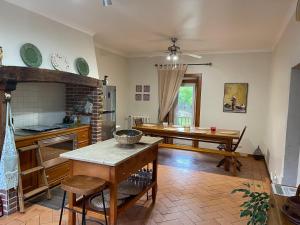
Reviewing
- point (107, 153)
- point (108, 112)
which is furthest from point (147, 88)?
point (107, 153)

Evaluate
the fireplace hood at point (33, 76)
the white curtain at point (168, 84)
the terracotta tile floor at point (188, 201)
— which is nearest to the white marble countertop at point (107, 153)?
the terracotta tile floor at point (188, 201)

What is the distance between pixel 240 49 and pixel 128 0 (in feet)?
11.8

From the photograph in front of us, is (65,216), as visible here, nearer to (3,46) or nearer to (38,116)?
(38,116)

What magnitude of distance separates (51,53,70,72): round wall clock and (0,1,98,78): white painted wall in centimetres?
6

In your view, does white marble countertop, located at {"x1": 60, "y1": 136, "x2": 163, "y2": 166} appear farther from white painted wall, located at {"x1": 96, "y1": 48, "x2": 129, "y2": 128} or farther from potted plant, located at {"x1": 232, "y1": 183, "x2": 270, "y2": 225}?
white painted wall, located at {"x1": 96, "y1": 48, "x2": 129, "y2": 128}

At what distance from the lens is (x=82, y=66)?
392 centimetres

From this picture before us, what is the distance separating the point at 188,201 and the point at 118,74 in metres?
4.10

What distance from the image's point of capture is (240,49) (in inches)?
211

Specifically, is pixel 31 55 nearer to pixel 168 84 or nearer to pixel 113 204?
pixel 113 204

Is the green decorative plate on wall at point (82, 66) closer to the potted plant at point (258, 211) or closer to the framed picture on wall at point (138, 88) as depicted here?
the framed picture on wall at point (138, 88)

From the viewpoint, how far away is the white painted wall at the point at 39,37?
9.04ft

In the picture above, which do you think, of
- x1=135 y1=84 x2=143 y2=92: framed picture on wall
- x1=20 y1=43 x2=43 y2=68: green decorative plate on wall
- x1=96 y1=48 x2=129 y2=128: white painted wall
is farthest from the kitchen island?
x1=135 y1=84 x2=143 y2=92: framed picture on wall

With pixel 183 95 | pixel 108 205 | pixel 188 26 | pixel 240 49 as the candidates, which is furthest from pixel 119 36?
pixel 108 205

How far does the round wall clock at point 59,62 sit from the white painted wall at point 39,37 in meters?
0.06
